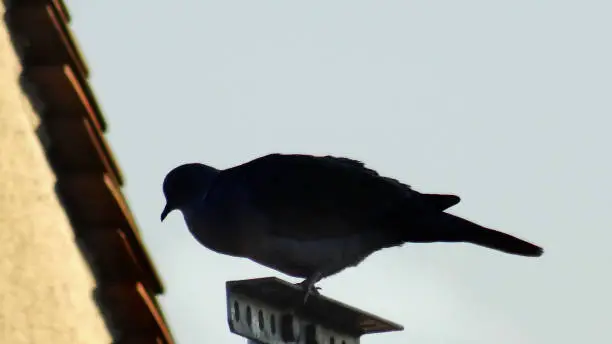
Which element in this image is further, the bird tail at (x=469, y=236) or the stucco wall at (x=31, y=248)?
the bird tail at (x=469, y=236)

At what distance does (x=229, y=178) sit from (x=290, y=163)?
408mm

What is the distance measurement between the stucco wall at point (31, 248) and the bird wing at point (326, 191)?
16.5 ft

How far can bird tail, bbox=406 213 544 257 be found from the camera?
25.9 ft

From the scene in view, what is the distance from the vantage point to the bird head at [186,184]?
805 centimetres

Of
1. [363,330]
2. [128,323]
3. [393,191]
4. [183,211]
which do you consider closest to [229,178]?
[183,211]

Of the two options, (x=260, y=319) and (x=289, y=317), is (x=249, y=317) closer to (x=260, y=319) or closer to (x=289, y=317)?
(x=260, y=319)

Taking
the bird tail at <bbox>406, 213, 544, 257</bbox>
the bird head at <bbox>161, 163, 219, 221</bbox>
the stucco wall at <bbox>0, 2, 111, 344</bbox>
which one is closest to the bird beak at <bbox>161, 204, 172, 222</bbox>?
the bird head at <bbox>161, 163, 219, 221</bbox>

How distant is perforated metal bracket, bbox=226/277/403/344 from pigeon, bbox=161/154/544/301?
335 centimetres

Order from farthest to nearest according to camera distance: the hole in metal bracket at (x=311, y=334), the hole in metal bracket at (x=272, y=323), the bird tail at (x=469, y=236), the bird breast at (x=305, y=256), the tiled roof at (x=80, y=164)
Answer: the bird tail at (x=469, y=236) < the bird breast at (x=305, y=256) < the hole in metal bracket at (x=311, y=334) < the hole in metal bracket at (x=272, y=323) < the tiled roof at (x=80, y=164)

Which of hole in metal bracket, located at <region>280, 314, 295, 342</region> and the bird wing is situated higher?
hole in metal bracket, located at <region>280, 314, 295, 342</region>

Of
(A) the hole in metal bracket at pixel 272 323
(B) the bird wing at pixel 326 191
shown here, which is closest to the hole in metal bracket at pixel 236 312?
(A) the hole in metal bracket at pixel 272 323

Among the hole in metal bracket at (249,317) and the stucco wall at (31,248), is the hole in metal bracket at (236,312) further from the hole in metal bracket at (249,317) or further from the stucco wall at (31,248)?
the stucco wall at (31,248)

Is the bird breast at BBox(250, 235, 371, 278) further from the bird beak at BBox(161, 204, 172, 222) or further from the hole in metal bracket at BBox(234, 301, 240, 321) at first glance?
the hole in metal bracket at BBox(234, 301, 240, 321)

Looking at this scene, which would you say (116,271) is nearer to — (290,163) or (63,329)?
(63,329)
